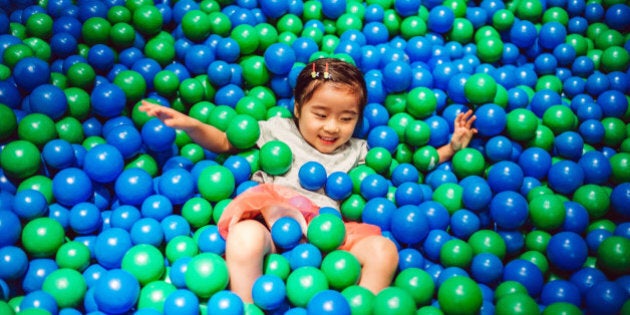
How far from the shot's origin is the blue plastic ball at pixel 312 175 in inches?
74.4

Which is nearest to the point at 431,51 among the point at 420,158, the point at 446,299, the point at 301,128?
the point at 420,158

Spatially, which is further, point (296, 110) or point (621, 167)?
point (296, 110)

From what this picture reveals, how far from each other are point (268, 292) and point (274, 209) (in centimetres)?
32

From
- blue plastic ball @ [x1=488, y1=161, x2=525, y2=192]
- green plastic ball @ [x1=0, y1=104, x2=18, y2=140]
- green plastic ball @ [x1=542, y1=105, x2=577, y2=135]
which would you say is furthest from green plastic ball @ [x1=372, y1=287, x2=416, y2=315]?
green plastic ball @ [x1=0, y1=104, x2=18, y2=140]

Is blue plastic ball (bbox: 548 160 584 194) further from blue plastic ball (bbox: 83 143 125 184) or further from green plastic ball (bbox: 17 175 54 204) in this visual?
green plastic ball (bbox: 17 175 54 204)

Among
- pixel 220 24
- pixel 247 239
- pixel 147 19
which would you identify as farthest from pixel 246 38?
pixel 247 239

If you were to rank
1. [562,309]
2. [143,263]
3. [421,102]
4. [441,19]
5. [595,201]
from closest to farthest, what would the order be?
[562,309]
[143,263]
[595,201]
[421,102]
[441,19]

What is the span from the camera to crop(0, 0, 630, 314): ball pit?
1559mm

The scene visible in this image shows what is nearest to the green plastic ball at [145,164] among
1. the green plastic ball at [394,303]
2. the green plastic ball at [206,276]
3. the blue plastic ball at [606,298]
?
the green plastic ball at [206,276]

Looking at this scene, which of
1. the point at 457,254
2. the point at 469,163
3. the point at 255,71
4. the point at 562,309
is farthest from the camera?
the point at 255,71

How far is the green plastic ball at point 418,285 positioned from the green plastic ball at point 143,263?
675mm

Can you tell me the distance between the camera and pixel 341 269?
1566 mm

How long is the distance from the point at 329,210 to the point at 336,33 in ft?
3.32

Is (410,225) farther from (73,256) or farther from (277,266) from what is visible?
(73,256)
